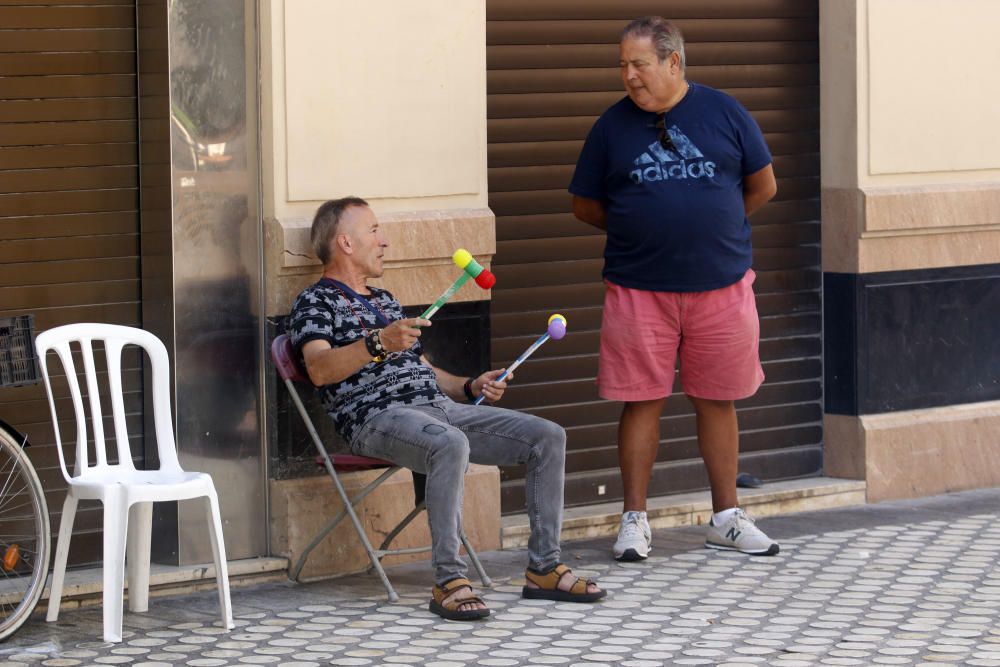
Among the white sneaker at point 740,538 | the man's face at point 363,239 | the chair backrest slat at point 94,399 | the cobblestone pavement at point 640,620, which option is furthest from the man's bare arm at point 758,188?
the chair backrest slat at point 94,399

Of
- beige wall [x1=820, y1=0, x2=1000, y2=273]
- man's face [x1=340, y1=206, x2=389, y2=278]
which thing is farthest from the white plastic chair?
beige wall [x1=820, y1=0, x2=1000, y2=273]

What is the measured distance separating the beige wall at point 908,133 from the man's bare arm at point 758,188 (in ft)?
3.88

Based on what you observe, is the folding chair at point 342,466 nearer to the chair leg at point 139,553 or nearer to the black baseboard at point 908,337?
the chair leg at point 139,553

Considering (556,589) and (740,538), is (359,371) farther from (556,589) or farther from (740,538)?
(740,538)

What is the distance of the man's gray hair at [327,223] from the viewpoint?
6297 mm

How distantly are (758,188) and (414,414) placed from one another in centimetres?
175

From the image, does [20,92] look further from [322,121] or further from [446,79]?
[446,79]

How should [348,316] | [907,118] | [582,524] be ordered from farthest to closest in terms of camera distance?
[907,118] → [582,524] → [348,316]

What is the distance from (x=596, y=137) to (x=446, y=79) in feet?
1.99

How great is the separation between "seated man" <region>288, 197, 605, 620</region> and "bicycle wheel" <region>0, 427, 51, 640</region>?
3.24 ft

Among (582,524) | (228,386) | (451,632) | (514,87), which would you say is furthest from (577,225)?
(451,632)

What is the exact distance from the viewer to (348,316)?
6.21 m

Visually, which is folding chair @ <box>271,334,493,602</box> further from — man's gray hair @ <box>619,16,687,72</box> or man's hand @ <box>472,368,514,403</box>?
man's gray hair @ <box>619,16,687,72</box>

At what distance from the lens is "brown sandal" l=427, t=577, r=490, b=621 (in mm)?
5883
